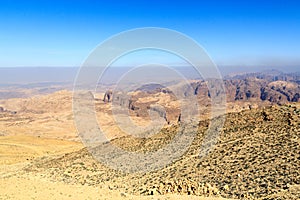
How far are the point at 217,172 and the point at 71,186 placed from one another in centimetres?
976

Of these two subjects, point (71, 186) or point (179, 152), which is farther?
point (179, 152)

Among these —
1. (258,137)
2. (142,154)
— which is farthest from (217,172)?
(142,154)

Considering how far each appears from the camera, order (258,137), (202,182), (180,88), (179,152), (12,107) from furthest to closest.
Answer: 1. (12,107)
2. (180,88)
3. (179,152)
4. (258,137)
5. (202,182)

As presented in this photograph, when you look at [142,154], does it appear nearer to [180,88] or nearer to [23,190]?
[23,190]

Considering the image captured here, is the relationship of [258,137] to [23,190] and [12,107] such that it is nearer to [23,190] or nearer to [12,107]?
[23,190]

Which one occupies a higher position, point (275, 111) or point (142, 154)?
point (275, 111)

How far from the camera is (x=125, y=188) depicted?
850 inches

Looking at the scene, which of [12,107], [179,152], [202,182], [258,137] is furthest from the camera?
[12,107]

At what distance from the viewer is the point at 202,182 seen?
805 inches

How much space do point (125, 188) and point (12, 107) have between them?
18931 cm

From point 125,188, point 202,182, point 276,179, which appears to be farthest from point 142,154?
point 276,179

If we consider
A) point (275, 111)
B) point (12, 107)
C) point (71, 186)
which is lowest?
point (12, 107)

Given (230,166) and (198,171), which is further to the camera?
(198,171)

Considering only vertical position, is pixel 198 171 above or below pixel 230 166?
below
